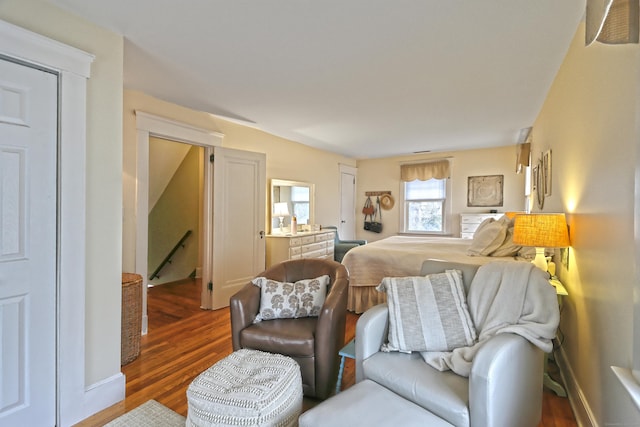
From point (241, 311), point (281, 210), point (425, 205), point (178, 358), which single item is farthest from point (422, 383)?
point (425, 205)

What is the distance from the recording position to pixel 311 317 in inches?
84.2

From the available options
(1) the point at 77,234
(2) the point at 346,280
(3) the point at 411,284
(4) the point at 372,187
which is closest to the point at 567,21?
(3) the point at 411,284

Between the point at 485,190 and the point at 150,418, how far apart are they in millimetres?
5801

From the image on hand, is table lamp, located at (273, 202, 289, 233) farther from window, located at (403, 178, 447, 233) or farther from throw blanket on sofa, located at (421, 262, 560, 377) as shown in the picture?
throw blanket on sofa, located at (421, 262, 560, 377)

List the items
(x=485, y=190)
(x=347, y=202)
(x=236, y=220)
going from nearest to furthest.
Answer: (x=236, y=220), (x=485, y=190), (x=347, y=202)

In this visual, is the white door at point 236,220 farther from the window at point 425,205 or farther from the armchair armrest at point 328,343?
the window at point 425,205

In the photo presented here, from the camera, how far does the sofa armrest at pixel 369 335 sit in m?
1.60

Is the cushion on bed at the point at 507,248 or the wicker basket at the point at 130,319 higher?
the cushion on bed at the point at 507,248

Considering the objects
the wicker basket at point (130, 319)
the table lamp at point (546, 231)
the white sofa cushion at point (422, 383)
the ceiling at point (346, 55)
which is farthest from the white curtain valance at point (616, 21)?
the wicker basket at point (130, 319)

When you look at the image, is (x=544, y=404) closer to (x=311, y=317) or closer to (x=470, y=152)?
(x=311, y=317)

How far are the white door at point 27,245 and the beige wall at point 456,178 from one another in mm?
5803

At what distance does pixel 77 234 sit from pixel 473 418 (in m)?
2.16

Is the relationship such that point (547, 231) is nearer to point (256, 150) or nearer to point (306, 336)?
point (306, 336)

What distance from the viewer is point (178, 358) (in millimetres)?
2465
